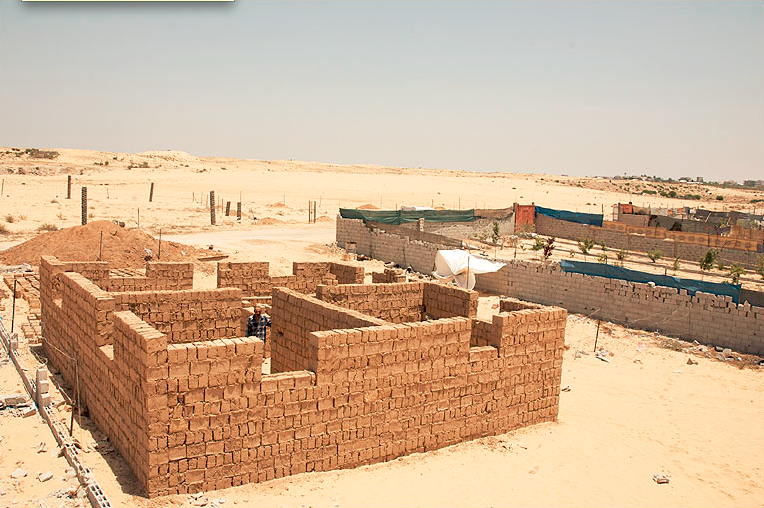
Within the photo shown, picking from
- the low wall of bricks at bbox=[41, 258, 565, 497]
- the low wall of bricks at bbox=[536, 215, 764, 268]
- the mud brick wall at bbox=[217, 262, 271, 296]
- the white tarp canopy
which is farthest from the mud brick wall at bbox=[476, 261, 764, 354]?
the low wall of bricks at bbox=[536, 215, 764, 268]

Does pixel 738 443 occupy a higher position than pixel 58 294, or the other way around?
pixel 58 294

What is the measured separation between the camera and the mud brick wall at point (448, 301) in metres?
11.6

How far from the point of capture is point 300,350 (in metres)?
11.0

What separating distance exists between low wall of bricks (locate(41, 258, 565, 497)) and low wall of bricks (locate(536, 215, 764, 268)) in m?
24.7

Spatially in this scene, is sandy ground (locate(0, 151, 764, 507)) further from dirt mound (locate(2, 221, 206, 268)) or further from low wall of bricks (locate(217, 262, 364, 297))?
low wall of bricks (locate(217, 262, 364, 297))

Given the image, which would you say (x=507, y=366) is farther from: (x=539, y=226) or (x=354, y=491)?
(x=539, y=226)

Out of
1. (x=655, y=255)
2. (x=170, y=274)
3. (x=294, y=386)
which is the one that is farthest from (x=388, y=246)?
(x=294, y=386)

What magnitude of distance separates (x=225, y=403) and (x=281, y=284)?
7160 millimetres

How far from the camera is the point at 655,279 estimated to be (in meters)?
19.0

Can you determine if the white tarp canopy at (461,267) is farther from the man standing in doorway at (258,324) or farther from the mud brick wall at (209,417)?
the mud brick wall at (209,417)

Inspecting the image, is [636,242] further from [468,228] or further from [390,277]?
[390,277]

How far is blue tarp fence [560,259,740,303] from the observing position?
1816 centimetres

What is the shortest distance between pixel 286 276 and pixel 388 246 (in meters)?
13.3

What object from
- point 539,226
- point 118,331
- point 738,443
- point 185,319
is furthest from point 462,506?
point 539,226
